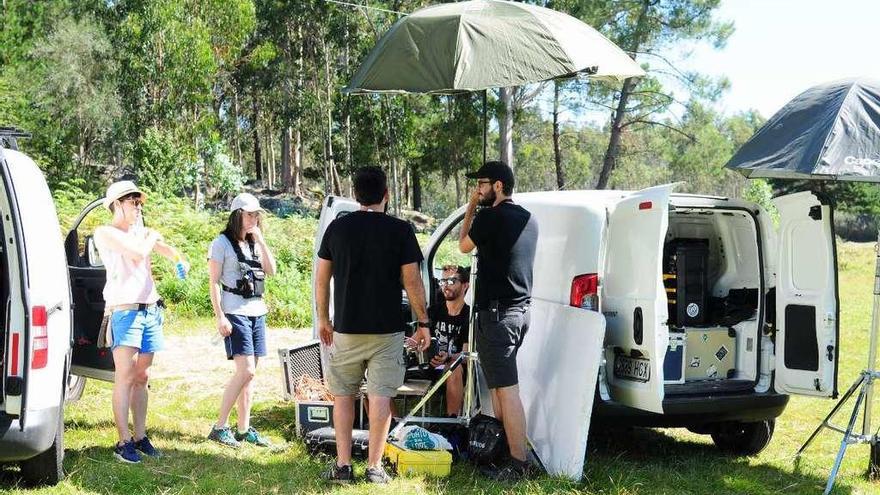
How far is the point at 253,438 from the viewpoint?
19.8 feet

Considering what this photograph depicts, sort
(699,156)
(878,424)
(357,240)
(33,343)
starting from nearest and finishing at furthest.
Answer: (33,343) → (357,240) → (878,424) → (699,156)

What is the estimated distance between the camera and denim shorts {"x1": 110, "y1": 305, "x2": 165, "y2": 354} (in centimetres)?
535

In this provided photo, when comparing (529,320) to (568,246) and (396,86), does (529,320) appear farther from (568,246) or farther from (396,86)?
(396,86)

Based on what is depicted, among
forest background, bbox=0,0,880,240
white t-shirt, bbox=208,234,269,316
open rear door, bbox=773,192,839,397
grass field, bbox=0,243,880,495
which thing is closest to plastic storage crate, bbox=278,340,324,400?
grass field, bbox=0,243,880,495

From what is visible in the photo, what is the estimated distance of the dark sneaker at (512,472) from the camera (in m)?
5.18

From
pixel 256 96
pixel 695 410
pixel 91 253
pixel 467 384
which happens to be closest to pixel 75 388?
pixel 91 253

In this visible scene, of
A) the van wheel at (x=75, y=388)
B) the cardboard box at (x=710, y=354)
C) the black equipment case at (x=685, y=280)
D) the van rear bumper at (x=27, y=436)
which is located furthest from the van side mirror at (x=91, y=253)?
the cardboard box at (x=710, y=354)

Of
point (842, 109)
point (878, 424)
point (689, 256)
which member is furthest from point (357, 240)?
point (878, 424)

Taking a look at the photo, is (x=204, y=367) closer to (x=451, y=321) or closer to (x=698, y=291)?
(x=451, y=321)

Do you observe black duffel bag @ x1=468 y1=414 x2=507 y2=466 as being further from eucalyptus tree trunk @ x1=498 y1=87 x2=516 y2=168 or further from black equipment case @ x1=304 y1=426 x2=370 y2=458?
eucalyptus tree trunk @ x1=498 y1=87 x2=516 y2=168

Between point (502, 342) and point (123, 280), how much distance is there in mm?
2291

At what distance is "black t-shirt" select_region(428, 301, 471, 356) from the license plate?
4.28ft

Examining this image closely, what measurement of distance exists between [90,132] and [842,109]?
3741cm

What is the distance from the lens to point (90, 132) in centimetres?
3809
